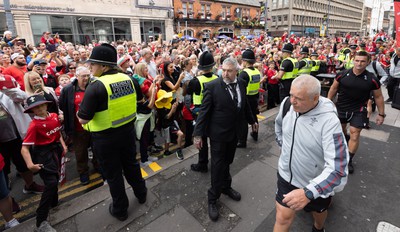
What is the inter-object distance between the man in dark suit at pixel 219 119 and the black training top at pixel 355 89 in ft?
7.51

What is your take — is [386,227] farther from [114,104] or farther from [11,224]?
[11,224]

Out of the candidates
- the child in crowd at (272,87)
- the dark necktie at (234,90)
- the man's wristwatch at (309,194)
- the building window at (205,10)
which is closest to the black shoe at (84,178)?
the dark necktie at (234,90)

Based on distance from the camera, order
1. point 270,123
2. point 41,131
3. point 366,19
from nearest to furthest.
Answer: point 41,131, point 270,123, point 366,19

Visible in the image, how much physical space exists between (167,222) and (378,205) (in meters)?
3.09

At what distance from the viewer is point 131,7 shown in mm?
25203

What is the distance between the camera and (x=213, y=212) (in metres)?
3.11

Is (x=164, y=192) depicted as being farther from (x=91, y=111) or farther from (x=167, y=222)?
(x=91, y=111)

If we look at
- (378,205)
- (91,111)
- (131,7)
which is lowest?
(378,205)

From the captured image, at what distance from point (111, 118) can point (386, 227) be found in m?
3.79

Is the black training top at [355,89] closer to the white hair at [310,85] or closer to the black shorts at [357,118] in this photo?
the black shorts at [357,118]

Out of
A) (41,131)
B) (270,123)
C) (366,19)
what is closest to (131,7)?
(270,123)

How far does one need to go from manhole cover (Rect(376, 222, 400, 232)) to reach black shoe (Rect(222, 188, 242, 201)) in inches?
70.6

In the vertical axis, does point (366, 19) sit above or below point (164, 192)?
above

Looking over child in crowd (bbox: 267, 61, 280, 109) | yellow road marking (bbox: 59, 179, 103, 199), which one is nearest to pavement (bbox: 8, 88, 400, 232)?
yellow road marking (bbox: 59, 179, 103, 199)
